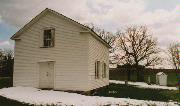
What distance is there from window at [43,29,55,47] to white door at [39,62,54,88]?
1564 millimetres

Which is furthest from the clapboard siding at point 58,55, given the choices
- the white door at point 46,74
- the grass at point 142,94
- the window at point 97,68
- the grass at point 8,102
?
the grass at point 8,102

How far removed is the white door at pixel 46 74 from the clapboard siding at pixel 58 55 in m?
0.35

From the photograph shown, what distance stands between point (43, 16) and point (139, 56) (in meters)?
26.3

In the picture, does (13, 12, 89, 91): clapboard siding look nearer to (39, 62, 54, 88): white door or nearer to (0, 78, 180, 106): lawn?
(39, 62, 54, 88): white door

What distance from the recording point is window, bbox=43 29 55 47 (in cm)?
1995

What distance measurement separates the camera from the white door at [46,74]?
64.4 ft

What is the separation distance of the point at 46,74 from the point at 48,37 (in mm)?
3014

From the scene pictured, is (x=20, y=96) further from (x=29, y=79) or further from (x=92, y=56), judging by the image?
(x=92, y=56)

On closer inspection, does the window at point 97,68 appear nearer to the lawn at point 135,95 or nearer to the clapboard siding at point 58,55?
the lawn at point 135,95

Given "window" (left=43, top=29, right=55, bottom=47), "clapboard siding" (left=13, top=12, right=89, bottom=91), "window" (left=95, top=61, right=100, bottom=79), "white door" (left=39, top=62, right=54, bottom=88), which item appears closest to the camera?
"clapboard siding" (left=13, top=12, right=89, bottom=91)

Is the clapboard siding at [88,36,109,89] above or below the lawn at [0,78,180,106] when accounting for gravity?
above

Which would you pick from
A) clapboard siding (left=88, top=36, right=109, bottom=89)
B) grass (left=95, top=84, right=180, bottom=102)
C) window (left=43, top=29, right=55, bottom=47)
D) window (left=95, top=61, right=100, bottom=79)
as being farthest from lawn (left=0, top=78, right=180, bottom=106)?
window (left=43, top=29, right=55, bottom=47)

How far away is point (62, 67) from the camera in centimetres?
1922

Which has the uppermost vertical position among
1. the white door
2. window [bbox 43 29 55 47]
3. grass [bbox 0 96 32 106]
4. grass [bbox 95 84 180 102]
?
window [bbox 43 29 55 47]
